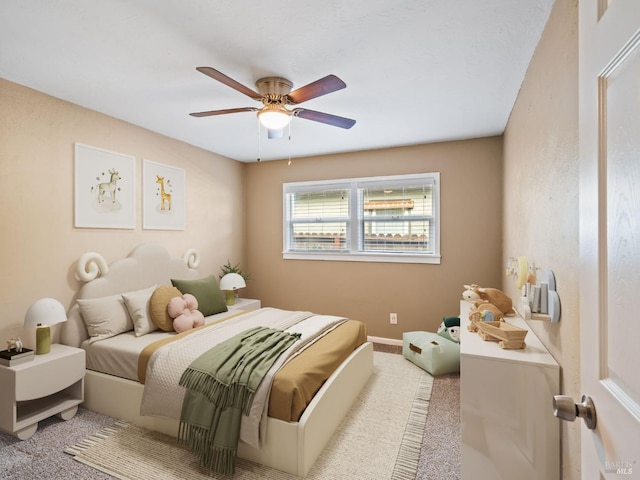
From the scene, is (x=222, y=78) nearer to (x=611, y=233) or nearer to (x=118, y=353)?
(x=611, y=233)

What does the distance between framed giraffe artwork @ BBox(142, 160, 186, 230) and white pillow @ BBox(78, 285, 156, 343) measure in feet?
3.23

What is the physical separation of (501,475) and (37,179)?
3.71 metres

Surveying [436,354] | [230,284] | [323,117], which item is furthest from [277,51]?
[436,354]

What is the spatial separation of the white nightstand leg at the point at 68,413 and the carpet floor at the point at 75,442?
0.11 ft

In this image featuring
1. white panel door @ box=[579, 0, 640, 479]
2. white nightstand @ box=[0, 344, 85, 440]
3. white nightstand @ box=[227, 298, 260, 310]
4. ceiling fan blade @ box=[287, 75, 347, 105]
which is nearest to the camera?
white panel door @ box=[579, 0, 640, 479]

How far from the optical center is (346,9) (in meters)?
1.67

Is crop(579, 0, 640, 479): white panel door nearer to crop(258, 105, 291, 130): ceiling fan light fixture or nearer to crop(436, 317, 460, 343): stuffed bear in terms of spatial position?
crop(258, 105, 291, 130): ceiling fan light fixture

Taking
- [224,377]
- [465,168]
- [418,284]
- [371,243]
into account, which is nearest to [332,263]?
[371,243]

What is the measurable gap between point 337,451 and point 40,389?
2066 millimetres

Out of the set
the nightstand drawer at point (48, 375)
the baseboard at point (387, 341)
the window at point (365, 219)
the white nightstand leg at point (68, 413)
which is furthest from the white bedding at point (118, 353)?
the baseboard at point (387, 341)

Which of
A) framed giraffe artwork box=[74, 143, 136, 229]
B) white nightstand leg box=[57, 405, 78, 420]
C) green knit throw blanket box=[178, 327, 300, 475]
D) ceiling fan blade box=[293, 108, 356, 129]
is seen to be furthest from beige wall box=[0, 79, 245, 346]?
ceiling fan blade box=[293, 108, 356, 129]

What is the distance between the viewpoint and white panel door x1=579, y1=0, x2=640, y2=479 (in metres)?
0.58

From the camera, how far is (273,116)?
2299 mm

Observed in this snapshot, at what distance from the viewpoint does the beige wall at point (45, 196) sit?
8.05ft
